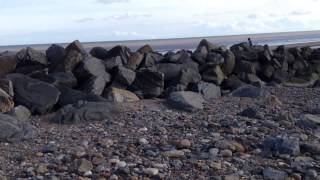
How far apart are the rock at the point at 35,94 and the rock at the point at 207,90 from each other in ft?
10.5

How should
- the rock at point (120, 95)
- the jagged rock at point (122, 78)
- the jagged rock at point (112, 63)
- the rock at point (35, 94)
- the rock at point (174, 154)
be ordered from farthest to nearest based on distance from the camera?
the jagged rock at point (112, 63) < the jagged rock at point (122, 78) < the rock at point (120, 95) < the rock at point (35, 94) < the rock at point (174, 154)

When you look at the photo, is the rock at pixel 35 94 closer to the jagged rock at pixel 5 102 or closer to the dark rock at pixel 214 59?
the jagged rock at pixel 5 102

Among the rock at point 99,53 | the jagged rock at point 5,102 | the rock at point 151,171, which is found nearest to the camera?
the rock at point 151,171

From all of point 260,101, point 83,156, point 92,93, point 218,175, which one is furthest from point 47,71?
point 218,175

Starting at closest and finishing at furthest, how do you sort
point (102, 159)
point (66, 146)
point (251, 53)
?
point (102, 159), point (66, 146), point (251, 53)

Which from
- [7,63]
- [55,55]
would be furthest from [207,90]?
[7,63]

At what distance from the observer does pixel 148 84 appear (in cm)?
1159

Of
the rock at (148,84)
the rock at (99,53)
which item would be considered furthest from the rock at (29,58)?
the rock at (148,84)

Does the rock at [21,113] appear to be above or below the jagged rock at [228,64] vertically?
below

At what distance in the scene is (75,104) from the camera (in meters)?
9.40

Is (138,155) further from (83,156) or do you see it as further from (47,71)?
(47,71)

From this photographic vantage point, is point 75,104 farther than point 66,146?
Yes

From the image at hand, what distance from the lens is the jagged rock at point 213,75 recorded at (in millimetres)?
13262

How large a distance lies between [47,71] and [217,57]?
469 cm
